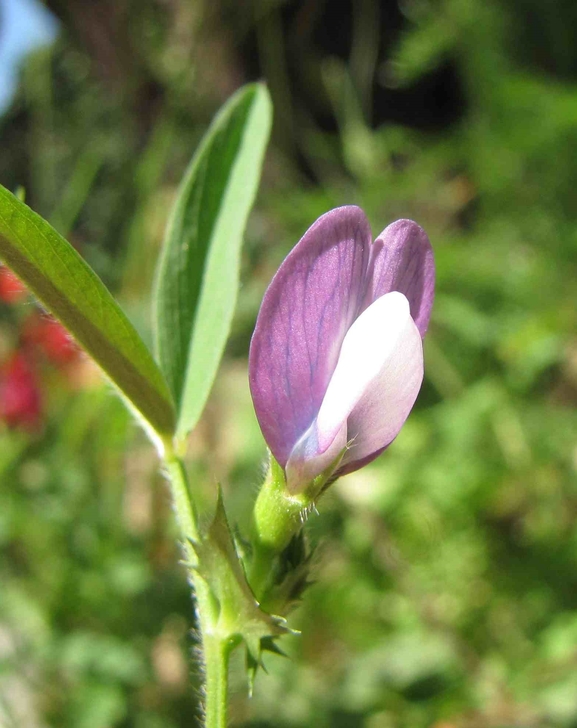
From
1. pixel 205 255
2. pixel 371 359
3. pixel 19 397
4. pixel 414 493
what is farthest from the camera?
pixel 414 493

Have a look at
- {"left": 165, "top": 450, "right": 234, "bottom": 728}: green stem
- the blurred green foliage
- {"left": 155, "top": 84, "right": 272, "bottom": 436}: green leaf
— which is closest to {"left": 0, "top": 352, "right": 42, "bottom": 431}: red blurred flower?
the blurred green foliage

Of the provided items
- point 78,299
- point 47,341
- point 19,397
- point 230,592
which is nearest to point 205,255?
point 78,299

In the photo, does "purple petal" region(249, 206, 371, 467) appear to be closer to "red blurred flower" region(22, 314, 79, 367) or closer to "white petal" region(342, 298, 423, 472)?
"white petal" region(342, 298, 423, 472)

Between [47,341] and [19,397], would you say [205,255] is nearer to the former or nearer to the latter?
[19,397]

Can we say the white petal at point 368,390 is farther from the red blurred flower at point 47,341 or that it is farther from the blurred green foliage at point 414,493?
the red blurred flower at point 47,341

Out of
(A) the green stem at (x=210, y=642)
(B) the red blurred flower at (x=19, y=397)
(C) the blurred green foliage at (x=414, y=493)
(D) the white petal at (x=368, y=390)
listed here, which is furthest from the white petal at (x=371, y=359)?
(B) the red blurred flower at (x=19, y=397)

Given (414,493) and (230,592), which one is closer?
(230,592)

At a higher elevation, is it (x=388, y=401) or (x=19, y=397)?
(x=388, y=401)
